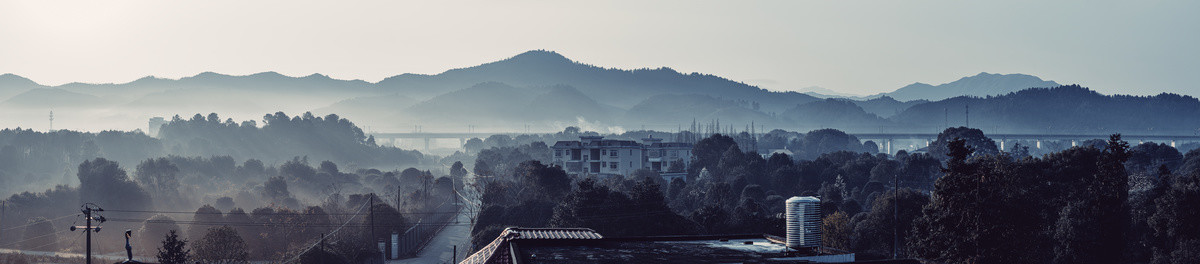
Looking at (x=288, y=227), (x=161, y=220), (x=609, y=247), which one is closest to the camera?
(x=609, y=247)

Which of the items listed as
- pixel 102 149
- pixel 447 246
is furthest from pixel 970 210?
pixel 102 149

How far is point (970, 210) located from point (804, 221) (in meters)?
12.9

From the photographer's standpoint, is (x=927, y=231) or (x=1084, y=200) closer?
(x=927, y=231)

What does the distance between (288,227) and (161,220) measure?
12201 millimetres

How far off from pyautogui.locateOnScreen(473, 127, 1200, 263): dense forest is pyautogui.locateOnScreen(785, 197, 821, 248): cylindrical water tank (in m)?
10.8

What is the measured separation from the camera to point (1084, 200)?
39.8 meters

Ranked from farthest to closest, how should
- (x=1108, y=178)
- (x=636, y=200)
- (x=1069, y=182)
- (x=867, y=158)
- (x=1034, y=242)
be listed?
(x=867, y=158) → (x=636, y=200) → (x=1069, y=182) → (x=1108, y=178) → (x=1034, y=242)

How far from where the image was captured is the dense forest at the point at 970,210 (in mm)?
31141

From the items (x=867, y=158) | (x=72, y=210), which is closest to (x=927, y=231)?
(x=867, y=158)

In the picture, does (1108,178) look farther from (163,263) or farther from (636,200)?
(163,263)

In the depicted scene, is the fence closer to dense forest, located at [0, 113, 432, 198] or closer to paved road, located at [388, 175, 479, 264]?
paved road, located at [388, 175, 479, 264]

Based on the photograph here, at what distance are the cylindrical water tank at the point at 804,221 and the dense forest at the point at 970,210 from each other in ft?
35.5

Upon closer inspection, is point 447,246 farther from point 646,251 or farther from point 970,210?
point 646,251

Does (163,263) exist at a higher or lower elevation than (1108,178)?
lower
